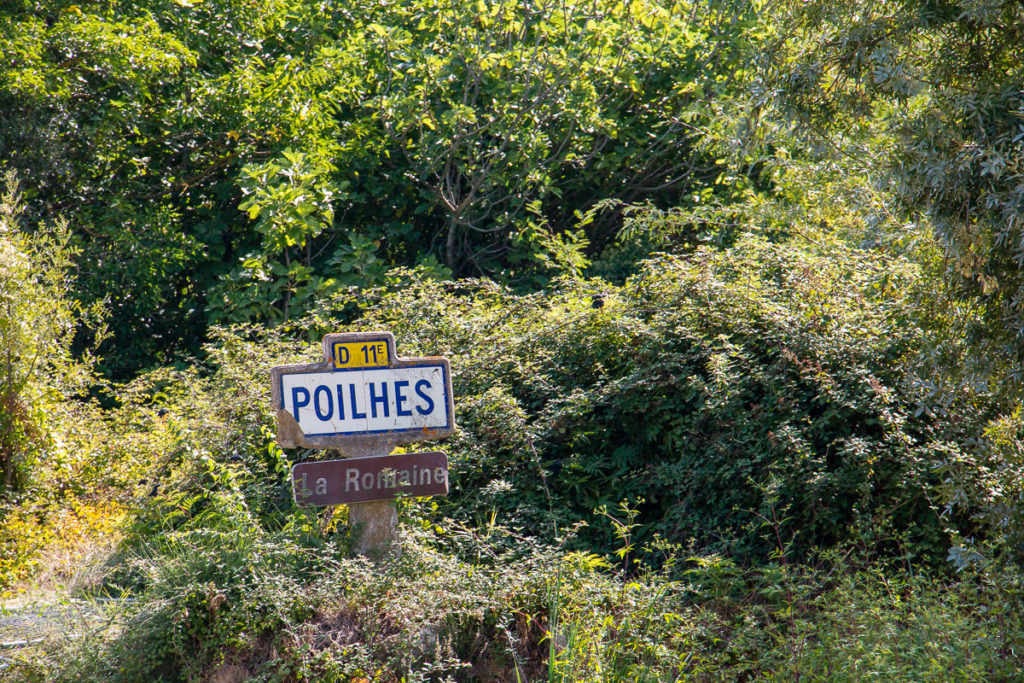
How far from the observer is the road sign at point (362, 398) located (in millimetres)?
5074

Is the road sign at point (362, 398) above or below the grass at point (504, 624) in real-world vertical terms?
above

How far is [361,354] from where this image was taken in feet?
17.1

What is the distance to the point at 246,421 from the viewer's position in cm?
645

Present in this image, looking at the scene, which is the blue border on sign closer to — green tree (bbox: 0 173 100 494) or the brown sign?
the brown sign

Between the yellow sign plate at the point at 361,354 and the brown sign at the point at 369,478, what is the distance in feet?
1.75

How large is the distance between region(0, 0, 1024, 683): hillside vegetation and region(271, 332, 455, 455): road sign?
54cm

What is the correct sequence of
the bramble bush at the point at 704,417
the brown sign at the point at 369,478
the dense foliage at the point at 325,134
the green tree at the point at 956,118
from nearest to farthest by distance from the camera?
the green tree at the point at 956,118
the brown sign at the point at 369,478
the bramble bush at the point at 704,417
the dense foliage at the point at 325,134

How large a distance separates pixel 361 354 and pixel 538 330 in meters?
2.00

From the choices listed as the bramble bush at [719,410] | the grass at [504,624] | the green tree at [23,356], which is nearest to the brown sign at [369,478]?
the grass at [504,624]

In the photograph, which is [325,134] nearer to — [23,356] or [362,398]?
[23,356]

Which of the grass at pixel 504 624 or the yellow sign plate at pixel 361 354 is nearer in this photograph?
the grass at pixel 504 624

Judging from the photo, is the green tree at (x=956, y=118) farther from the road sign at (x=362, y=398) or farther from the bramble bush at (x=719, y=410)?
the road sign at (x=362, y=398)

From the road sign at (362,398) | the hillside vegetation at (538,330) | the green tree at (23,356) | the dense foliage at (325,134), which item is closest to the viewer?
the hillside vegetation at (538,330)

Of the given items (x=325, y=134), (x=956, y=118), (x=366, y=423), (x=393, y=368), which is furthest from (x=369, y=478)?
(x=325, y=134)
